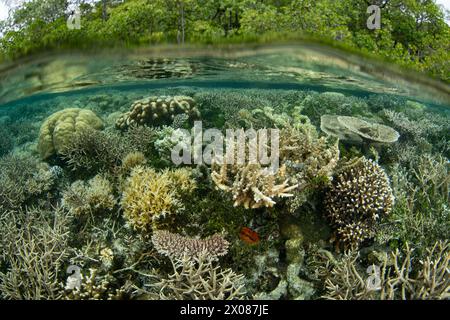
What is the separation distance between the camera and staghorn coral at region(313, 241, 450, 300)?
16.4 ft

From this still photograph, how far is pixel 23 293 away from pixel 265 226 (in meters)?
4.17

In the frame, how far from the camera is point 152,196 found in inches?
235

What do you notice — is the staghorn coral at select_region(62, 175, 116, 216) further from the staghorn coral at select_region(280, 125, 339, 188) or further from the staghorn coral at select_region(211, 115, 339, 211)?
the staghorn coral at select_region(280, 125, 339, 188)

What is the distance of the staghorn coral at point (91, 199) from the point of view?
6.64 metres

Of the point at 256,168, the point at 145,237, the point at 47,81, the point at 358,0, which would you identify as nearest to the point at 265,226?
the point at 256,168

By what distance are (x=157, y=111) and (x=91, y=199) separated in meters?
3.38

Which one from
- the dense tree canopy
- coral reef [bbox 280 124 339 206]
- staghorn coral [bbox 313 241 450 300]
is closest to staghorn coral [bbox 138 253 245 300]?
staghorn coral [bbox 313 241 450 300]

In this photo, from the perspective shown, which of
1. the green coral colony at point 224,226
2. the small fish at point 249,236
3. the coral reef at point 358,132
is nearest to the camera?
the green coral colony at point 224,226

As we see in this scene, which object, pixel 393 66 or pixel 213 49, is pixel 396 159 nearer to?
pixel 393 66

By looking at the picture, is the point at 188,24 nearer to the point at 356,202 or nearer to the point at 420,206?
the point at 356,202

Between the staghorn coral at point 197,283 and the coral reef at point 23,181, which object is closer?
the staghorn coral at point 197,283

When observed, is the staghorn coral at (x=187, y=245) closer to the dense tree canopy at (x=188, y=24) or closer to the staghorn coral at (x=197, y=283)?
the staghorn coral at (x=197, y=283)

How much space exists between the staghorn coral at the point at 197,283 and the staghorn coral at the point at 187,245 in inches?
3.7

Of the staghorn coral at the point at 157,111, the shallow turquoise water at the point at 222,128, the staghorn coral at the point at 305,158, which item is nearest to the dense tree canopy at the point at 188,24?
the shallow turquoise water at the point at 222,128
